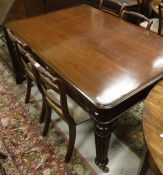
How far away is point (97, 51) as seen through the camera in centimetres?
161

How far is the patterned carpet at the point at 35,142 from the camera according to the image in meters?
1.68

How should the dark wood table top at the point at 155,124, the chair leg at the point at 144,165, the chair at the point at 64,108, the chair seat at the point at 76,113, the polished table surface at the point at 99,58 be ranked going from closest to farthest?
the dark wood table top at the point at 155,124 < the chair leg at the point at 144,165 < the polished table surface at the point at 99,58 < the chair at the point at 64,108 < the chair seat at the point at 76,113

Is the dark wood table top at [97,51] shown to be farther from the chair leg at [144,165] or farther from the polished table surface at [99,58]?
the chair leg at [144,165]

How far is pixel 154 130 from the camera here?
969 mm

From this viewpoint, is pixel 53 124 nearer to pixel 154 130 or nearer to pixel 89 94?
pixel 89 94

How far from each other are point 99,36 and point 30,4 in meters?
1.03

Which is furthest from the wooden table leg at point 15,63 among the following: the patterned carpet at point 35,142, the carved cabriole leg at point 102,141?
the carved cabriole leg at point 102,141

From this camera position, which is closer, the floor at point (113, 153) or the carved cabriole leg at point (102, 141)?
the carved cabriole leg at point (102, 141)

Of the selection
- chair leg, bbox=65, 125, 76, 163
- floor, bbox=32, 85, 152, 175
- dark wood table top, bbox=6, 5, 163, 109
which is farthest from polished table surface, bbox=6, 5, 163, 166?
chair leg, bbox=65, 125, 76, 163

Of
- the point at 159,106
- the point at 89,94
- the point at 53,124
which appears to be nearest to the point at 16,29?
the point at 53,124

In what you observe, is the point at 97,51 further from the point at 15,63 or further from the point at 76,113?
the point at 15,63

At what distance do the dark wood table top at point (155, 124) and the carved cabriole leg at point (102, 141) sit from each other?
0.32 meters

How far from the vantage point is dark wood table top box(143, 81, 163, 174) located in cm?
88

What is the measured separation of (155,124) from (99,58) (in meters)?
0.69
